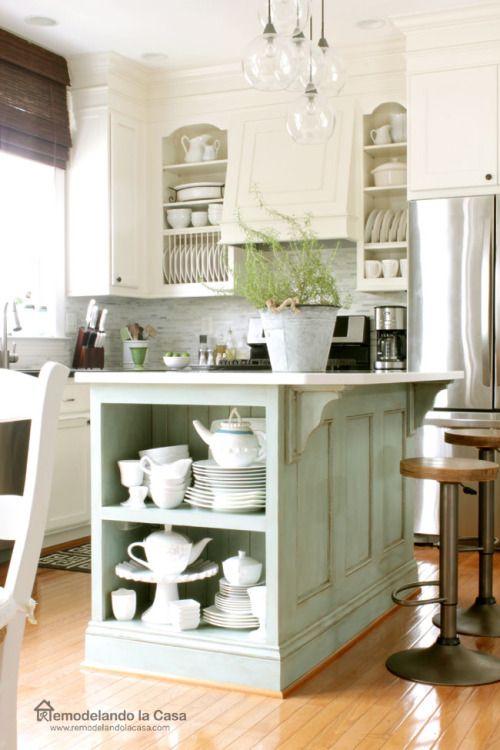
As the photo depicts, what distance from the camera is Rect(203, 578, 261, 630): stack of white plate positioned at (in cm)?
283

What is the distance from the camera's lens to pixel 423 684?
2.79 metres

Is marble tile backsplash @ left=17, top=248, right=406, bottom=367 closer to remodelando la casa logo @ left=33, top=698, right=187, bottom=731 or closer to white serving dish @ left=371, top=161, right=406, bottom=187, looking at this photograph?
white serving dish @ left=371, top=161, right=406, bottom=187

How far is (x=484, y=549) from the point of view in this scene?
3455mm

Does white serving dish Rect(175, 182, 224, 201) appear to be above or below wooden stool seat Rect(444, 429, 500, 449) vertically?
above

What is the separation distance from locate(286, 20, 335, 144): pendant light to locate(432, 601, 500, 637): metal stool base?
182cm

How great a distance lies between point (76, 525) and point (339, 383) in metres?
2.75

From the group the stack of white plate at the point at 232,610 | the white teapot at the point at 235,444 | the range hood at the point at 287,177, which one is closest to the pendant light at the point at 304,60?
the white teapot at the point at 235,444

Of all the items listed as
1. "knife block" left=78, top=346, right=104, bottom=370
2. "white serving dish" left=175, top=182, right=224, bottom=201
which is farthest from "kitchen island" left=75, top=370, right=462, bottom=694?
"white serving dish" left=175, top=182, right=224, bottom=201

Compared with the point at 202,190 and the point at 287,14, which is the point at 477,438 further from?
the point at 202,190

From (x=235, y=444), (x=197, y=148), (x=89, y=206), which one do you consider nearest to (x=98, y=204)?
(x=89, y=206)

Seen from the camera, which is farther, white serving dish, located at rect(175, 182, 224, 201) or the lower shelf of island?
white serving dish, located at rect(175, 182, 224, 201)

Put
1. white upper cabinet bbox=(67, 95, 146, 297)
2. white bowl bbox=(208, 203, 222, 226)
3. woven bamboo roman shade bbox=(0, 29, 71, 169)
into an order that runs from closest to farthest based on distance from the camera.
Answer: woven bamboo roman shade bbox=(0, 29, 71, 169) < white upper cabinet bbox=(67, 95, 146, 297) < white bowl bbox=(208, 203, 222, 226)

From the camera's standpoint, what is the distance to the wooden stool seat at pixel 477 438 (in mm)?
3379

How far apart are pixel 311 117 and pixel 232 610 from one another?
1711mm
